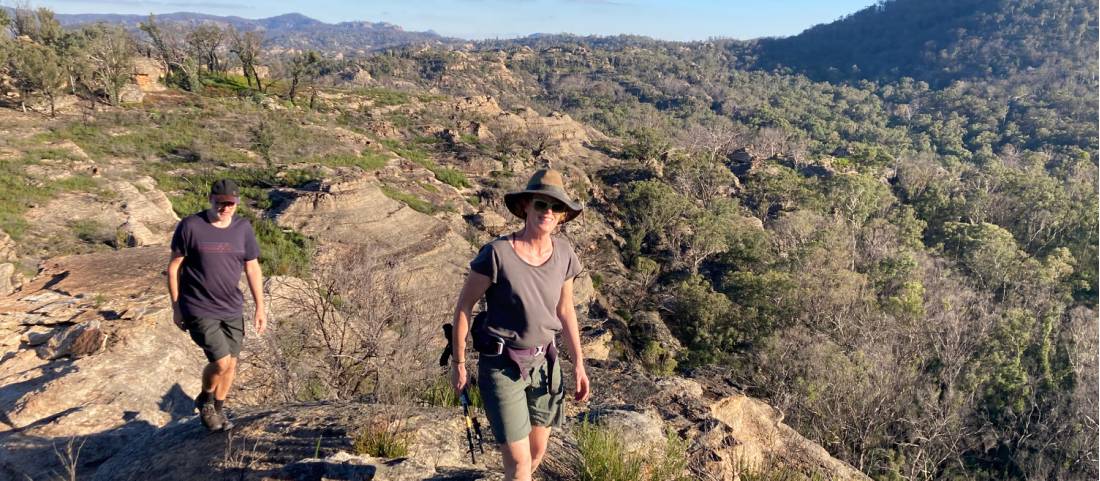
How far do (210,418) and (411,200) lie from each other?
17741 mm

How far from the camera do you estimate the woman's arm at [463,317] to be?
264cm

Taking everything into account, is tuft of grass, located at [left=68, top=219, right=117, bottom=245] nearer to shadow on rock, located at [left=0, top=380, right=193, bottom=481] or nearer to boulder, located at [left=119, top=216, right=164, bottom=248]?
boulder, located at [left=119, top=216, right=164, bottom=248]

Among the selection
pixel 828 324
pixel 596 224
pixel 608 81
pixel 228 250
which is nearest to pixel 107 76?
pixel 596 224

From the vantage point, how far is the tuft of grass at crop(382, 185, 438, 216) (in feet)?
66.5

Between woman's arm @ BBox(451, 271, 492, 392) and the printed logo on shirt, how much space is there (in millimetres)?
2025

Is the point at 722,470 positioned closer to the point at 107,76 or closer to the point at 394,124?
the point at 107,76

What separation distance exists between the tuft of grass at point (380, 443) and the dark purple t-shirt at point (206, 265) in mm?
1397

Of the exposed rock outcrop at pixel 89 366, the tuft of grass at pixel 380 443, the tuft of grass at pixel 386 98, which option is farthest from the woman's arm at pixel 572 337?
the tuft of grass at pixel 386 98

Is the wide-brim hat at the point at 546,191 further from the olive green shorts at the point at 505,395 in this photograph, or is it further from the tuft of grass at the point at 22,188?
the tuft of grass at the point at 22,188

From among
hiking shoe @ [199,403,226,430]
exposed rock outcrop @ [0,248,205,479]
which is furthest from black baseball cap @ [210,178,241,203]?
exposed rock outcrop @ [0,248,205,479]

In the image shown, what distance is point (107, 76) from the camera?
2556 centimetres

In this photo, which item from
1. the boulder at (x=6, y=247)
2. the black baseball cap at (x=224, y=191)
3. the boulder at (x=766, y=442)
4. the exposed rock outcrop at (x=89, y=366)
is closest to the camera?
the black baseball cap at (x=224, y=191)

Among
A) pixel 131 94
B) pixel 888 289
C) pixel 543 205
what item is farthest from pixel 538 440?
pixel 131 94

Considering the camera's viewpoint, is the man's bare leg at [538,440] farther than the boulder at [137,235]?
No
